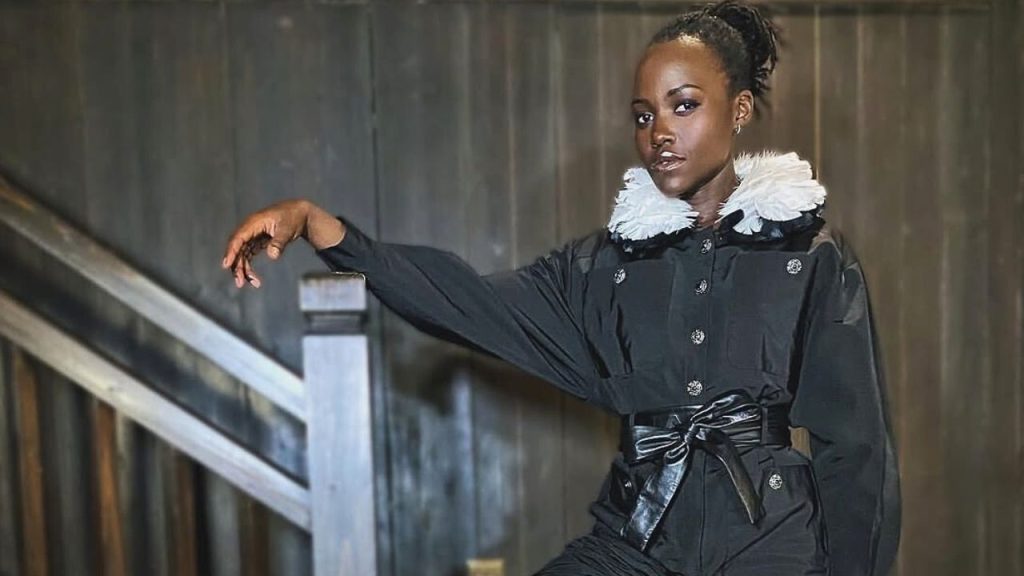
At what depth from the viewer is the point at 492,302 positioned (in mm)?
1309

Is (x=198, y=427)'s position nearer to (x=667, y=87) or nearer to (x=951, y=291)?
(x=667, y=87)

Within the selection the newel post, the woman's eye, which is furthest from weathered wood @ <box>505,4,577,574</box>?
the woman's eye

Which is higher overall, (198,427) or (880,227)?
(880,227)

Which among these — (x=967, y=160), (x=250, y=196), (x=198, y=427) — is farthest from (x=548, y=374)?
(x=967, y=160)

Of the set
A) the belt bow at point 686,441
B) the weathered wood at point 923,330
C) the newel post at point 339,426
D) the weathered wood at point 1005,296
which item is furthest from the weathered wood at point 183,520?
the weathered wood at point 1005,296

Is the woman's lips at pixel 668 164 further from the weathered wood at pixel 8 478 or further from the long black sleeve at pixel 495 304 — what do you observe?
the weathered wood at pixel 8 478

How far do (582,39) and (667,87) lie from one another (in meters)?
0.83

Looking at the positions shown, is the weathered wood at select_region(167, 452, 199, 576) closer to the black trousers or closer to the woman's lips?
the black trousers

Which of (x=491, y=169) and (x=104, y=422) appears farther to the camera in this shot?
(x=491, y=169)

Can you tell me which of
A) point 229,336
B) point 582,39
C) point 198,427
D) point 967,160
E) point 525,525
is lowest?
point 525,525

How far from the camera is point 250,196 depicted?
1.93m

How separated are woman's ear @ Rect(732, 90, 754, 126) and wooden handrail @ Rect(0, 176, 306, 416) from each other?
32.3 inches

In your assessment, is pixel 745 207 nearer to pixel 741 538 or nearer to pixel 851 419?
pixel 851 419

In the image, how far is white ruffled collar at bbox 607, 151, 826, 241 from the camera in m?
1.20
